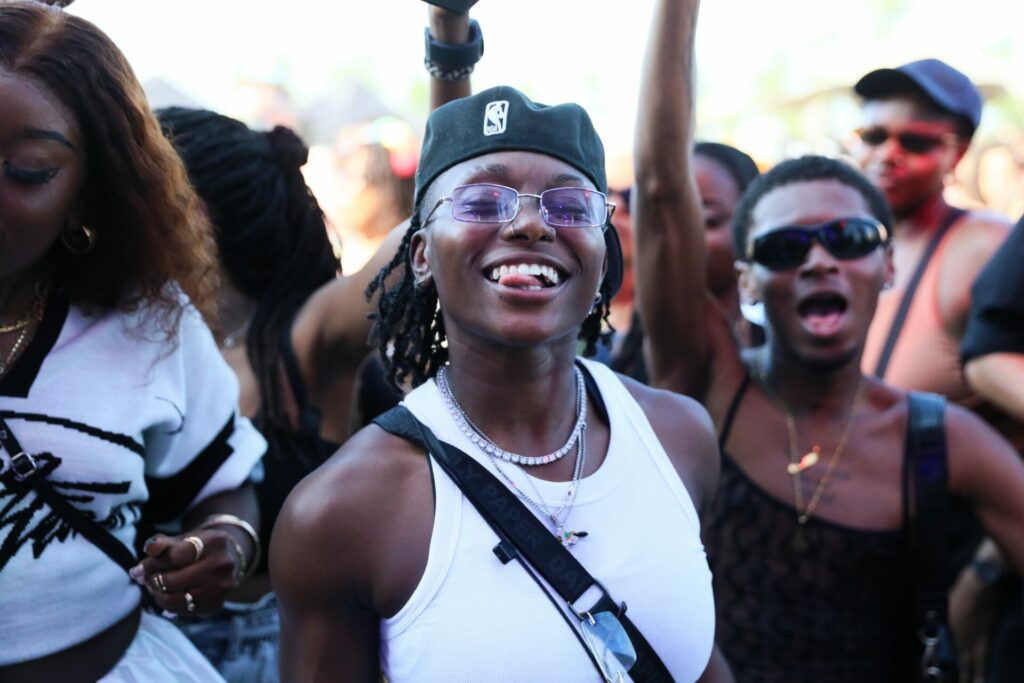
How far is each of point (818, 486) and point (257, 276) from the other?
1659 millimetres

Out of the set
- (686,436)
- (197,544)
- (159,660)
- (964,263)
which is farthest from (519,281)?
(964,263)

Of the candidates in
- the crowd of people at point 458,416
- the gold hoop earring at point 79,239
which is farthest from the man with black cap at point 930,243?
the gold hoop earring at point 79,239

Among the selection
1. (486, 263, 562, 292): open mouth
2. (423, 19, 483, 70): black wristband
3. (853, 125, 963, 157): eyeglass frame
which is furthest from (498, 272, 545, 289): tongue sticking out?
(853, 125, 963, 157): eyeglass frame

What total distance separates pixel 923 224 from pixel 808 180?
1453 millimetres

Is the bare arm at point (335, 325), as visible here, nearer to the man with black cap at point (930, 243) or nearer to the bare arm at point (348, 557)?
the bare arm at point (348, 557)

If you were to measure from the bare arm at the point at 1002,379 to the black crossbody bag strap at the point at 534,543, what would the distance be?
6.31 ft

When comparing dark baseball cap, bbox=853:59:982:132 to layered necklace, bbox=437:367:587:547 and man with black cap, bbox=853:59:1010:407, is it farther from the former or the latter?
layered necklace, bbox=437:367:587:547

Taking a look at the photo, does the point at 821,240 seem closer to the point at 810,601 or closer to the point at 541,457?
the point at 810,601

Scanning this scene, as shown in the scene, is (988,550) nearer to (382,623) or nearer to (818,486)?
(818,486)

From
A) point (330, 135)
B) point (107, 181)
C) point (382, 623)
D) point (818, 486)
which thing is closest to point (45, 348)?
point (107, 181)

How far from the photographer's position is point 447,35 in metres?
2.71

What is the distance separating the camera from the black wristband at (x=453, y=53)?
271cm

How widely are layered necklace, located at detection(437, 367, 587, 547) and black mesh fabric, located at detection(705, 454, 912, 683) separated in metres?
0.78

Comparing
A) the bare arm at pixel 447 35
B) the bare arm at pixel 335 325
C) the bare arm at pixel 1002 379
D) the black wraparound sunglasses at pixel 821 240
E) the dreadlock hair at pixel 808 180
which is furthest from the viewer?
the bare arm at pixel 1002 379
